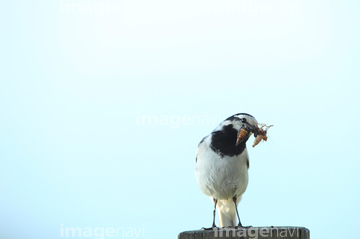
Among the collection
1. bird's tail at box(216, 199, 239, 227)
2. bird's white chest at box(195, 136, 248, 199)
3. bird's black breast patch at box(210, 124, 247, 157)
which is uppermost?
bird's black breast patch at box(210, 124, 247, 157)

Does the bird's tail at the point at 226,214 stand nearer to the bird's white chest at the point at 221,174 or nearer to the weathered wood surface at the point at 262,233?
the bird's white chest at the point at 221,174

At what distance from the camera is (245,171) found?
21.6 ft

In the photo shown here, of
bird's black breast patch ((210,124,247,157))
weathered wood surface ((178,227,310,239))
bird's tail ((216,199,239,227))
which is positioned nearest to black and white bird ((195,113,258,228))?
bird's black breast patch ((210,124,247,157))

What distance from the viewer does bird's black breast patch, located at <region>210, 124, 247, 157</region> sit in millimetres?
6449

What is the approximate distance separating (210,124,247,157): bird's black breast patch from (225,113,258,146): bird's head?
0.06m

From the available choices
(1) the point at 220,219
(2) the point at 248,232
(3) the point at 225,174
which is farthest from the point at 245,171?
(2) the point at 248,232

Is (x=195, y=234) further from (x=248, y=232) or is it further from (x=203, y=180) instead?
(x=203, y=180)

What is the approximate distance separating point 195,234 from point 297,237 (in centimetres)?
78

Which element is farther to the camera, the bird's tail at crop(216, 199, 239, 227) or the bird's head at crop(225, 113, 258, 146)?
the bird's tail at crop(216, 199, 239, 227)

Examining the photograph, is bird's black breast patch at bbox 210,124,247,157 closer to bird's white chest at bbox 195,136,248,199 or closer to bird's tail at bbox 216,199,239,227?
bird's white chest at bbox 195,136,248,199

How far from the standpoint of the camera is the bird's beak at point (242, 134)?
6.39 meters

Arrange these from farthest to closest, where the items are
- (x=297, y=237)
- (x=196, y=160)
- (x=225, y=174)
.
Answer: (x=196, y=160) → (x=225, y=174) → (x=297, y=237)

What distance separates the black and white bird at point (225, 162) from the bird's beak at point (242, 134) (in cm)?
2

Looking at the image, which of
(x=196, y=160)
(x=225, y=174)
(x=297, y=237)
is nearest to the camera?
(x=297, y=237)
